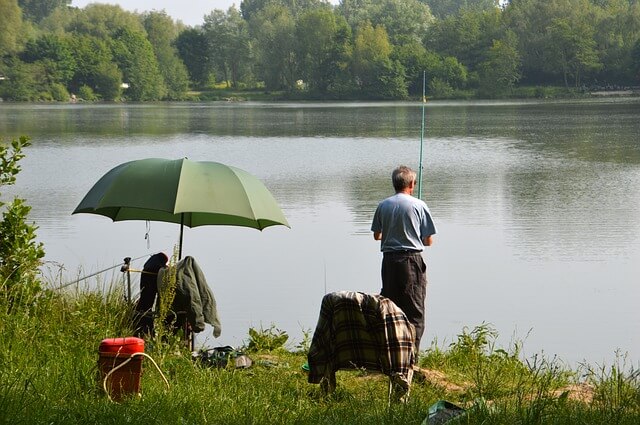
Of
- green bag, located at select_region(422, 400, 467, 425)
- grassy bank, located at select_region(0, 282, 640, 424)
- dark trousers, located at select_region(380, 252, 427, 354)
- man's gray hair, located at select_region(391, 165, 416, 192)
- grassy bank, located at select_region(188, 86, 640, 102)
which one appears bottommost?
grassy bank, located at select_region(188, 86, 640, 102)

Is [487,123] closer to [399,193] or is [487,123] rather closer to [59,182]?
[59,182]

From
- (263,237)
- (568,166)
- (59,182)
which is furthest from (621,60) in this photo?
(263,237)

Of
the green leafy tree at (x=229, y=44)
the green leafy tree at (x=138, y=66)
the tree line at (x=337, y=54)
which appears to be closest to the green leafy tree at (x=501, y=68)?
the tree line at (x=337, y=54)

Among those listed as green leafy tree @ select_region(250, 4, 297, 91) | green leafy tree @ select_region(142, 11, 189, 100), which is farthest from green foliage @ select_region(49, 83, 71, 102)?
green leafy tree @ select_region(250, 4, 297, 91)

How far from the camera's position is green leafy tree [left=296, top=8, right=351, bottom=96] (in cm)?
10706

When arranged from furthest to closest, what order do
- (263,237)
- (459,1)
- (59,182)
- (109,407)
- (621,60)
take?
1. (459,1)
2. (621,60)
3. (59,182)
4. (263,237)
5. (109,407)

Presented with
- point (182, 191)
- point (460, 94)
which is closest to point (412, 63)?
point (460, 94)

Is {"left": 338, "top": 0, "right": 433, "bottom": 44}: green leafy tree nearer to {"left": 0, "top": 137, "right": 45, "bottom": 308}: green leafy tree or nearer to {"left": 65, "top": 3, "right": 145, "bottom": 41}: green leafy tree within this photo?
{"left": 65, "top": 3, "right": 145, "bottom": 41}: green leafy tree

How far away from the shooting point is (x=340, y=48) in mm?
107438

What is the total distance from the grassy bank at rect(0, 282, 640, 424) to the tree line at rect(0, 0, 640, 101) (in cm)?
9278

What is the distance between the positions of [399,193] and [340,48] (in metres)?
102

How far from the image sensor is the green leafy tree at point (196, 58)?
389ft

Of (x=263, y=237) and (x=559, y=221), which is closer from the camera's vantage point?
(x=263, y=237)

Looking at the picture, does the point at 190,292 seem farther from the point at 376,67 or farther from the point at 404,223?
the point at 376,67
